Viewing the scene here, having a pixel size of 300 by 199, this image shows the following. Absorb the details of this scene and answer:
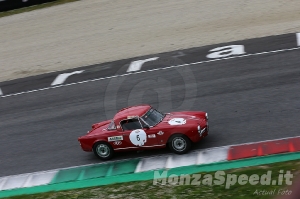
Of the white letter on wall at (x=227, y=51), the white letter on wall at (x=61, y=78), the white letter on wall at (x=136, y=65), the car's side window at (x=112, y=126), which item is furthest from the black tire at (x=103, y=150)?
the white letter on wall at (x=227, y=51)

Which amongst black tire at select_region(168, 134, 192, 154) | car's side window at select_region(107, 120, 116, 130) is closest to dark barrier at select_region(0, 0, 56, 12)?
car's side window at select_region(107, 120, 116, 130)

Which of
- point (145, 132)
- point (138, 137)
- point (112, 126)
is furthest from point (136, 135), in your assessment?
point (112, 126)

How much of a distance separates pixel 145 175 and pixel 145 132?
115cm

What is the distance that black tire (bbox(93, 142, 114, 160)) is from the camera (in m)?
11.6

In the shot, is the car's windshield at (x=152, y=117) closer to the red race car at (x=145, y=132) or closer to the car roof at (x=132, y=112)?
the red race car at (x=145, y=132)

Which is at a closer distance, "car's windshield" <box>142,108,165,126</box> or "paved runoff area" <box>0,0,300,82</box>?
"car's windshield" <box>142,108,165,126</box>

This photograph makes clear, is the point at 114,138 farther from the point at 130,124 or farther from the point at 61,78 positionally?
the point at 61,78

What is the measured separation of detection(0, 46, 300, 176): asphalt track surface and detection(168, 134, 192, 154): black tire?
551mm

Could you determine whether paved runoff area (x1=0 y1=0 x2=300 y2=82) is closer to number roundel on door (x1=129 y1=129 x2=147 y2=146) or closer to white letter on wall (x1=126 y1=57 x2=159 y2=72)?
white letter on wall (x1=126 y1=57 x2=159 y2=72)

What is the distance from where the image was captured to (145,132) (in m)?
11.2

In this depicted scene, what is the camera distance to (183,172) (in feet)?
33.3

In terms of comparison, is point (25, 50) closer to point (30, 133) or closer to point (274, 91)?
point (30, 133)

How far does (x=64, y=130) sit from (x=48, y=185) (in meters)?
3.15

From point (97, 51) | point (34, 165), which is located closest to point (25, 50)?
point (97, 51)
